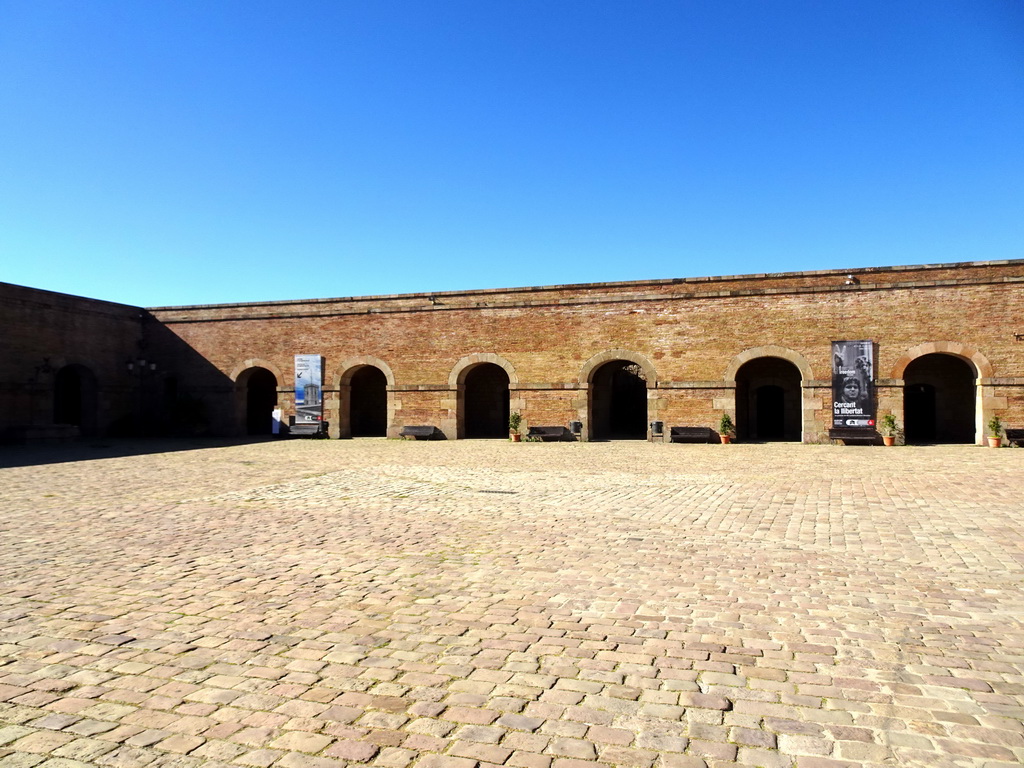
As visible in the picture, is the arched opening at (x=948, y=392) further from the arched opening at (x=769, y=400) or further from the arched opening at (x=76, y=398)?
the arched opening at (x=76, y=398)

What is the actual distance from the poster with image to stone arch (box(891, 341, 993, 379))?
1905cm

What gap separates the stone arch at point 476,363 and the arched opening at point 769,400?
7681 millimetres

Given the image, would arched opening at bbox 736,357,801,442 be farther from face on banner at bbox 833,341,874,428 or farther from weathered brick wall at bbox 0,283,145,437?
weathered brick wall at bbox 0,283,145,437

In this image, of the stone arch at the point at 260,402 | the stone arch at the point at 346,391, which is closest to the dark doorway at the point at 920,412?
the stone arch at the point at 346,391

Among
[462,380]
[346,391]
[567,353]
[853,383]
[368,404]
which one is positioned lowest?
[368,404]

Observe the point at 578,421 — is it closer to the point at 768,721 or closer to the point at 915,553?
the point at 915,553

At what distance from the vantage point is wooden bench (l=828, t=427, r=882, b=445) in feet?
64.8

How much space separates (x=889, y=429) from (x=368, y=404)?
19434mm

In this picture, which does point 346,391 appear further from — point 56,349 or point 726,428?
point 726,428

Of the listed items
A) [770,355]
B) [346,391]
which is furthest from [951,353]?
[346,391]

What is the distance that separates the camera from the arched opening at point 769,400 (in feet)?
77.9

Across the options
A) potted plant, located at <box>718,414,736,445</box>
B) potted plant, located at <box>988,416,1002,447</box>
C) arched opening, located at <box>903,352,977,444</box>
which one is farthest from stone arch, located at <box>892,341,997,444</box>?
potted plant, located at <box>718,414,736,445</box>

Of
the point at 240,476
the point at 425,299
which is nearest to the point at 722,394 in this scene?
the point at 425,299

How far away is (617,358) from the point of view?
22.1m
